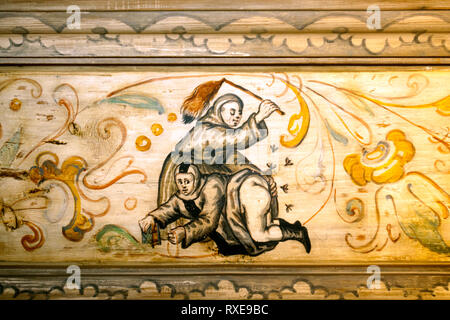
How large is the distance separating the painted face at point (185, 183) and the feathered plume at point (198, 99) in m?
0.27

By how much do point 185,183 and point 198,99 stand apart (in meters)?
0.41

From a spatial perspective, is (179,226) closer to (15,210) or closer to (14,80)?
(15,210)

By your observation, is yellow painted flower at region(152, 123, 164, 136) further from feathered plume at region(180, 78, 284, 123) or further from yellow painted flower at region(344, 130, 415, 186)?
yellow painted flower at region(344, 130, 415, 186)

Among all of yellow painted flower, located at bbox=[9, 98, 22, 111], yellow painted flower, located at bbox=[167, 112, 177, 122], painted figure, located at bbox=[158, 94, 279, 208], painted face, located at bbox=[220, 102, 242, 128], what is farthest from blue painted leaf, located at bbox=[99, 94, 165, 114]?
yellow painted flower, located at bbox=[9, 98, 22, 111]

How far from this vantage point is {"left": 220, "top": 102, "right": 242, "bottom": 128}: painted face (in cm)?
164

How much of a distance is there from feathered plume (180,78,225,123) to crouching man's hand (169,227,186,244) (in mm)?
524

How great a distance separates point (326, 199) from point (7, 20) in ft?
5.91

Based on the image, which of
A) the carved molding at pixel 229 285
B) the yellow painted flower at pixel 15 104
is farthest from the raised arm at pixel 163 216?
the yellow painted flower at pixel 15 104

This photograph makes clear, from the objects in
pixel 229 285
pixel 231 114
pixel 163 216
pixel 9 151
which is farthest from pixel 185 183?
pixel 9 151

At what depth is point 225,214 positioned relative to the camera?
1.61 m

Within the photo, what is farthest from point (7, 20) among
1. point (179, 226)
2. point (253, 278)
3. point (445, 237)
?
point (445, 237)
